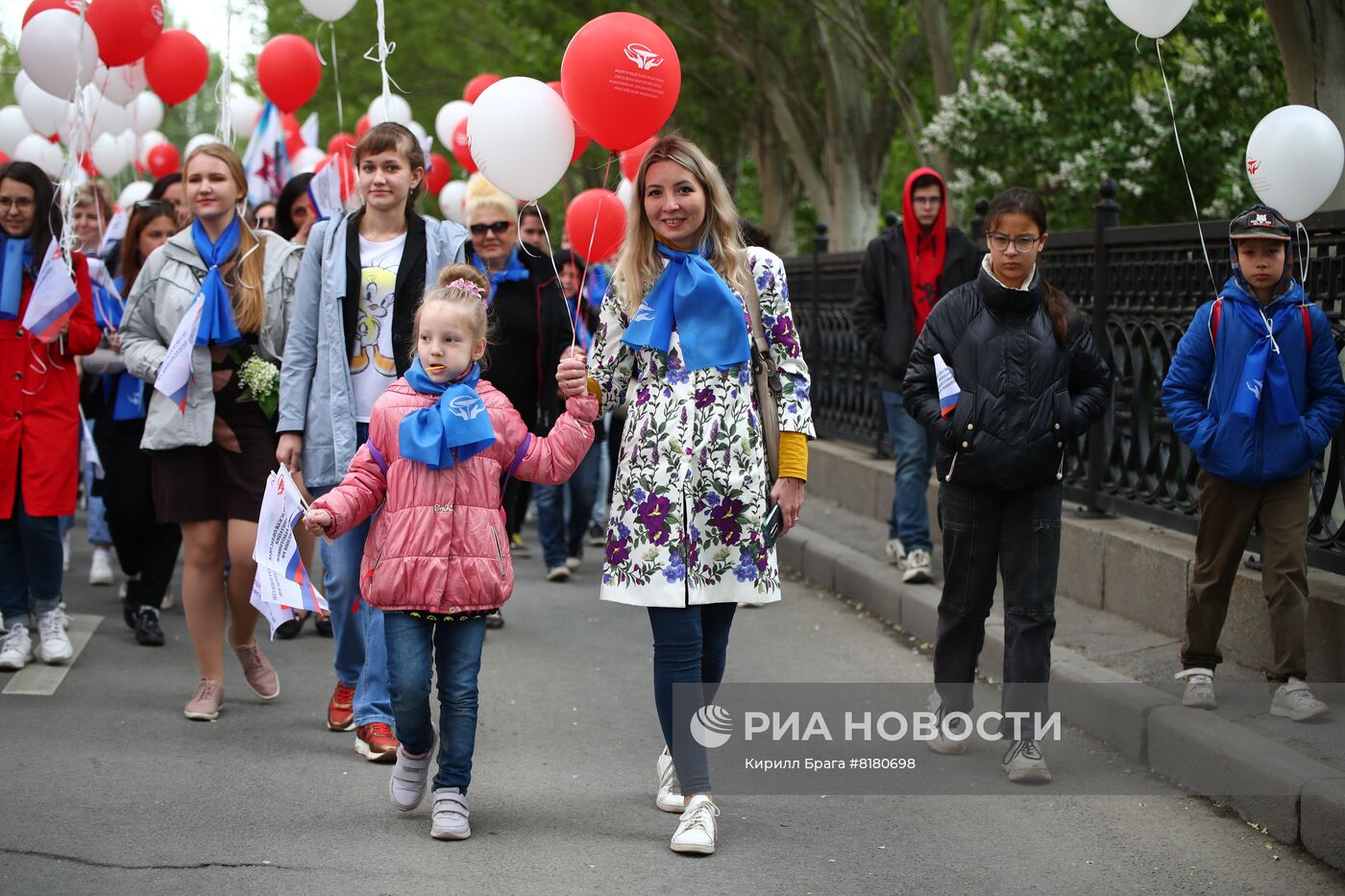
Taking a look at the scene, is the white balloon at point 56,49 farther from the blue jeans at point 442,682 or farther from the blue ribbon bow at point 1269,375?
the blue ribbon bow at point 1269,375

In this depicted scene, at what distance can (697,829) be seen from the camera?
14.9 feet

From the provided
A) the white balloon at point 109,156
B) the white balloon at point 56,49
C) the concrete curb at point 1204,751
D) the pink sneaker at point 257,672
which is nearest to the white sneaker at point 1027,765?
the concrete curb at point 1204,751

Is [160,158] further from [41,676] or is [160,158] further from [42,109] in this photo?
[41,676]

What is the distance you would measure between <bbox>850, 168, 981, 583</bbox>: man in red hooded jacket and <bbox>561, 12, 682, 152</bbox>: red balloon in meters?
3.49

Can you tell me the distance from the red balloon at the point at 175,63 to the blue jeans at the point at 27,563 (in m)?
3.51

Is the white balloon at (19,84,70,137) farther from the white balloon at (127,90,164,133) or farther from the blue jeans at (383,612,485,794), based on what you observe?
the blue jeans at (383,612,485,794)

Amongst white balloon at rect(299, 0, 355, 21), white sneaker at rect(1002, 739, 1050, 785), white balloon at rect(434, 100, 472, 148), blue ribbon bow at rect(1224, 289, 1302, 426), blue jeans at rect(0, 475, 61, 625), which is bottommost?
white sneaker at rect(1002, 739, 1050, 785)

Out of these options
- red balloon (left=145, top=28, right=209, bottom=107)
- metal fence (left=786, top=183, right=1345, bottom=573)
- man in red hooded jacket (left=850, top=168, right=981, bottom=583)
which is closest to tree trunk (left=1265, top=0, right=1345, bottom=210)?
metal fence (left=786, top=183, right=1345, bottom=573)

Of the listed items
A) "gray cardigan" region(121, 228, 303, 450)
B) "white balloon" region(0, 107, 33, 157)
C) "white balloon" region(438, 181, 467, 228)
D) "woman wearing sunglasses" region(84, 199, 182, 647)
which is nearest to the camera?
"gray cardigan" region(121, 228, 303, 450)

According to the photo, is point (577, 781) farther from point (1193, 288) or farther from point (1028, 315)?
point (1193, 288)

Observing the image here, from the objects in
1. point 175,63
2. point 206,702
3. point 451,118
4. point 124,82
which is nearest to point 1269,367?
point 206,702

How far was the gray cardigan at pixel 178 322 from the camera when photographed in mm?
6004

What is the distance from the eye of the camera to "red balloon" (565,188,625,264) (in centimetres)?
625

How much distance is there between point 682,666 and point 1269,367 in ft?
7.80
